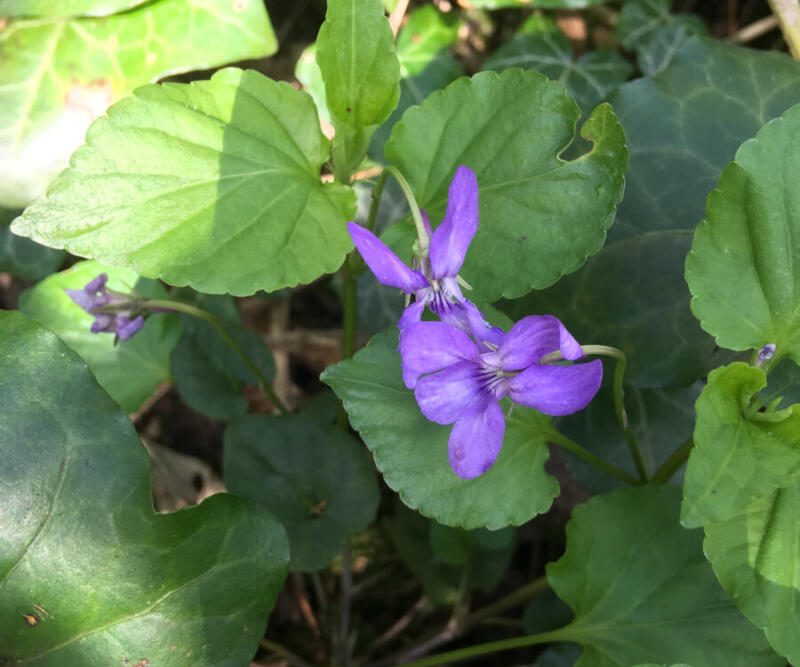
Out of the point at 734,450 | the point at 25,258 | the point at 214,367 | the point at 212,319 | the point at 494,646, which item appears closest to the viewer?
the point at 734,450

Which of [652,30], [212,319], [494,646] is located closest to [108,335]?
[212,319]

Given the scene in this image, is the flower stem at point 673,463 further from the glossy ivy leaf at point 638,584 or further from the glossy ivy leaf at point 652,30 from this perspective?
the glossy ivy leaf at point 652,30

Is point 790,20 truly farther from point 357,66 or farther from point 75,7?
point 75,7

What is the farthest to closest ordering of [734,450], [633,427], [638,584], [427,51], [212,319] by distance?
[427,51]
[633,427]
[212,319]
[638,584]
[734,450]

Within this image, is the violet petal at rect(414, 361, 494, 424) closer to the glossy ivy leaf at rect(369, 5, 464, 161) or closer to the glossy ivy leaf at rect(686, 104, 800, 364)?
the glossy ivy leaf at rect(686, 104, 800, 364)

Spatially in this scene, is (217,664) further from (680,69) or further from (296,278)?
(680,69)

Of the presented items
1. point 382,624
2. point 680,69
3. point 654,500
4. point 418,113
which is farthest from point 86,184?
point 382,624

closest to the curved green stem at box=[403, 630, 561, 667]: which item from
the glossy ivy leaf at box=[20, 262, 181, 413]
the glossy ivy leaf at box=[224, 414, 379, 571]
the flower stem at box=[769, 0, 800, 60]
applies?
the glossy ivy leaf at box=[224, 414, 379, 571]

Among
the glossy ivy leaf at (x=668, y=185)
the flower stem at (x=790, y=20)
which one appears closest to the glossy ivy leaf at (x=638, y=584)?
the glossy ivy leaf at (x=668, y=185)
